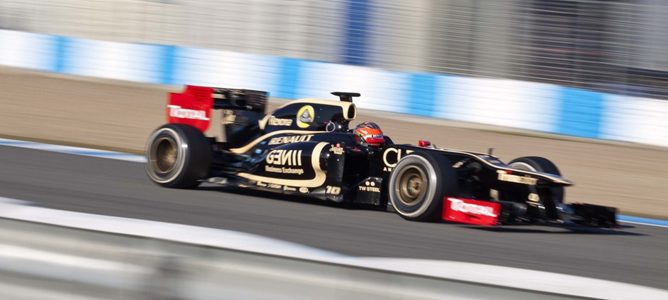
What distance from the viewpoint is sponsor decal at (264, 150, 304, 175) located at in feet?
28.5

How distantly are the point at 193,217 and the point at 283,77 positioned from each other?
363 inches

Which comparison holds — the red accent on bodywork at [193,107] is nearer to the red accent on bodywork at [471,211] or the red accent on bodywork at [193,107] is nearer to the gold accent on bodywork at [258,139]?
the gold accent on bodywork at [258,139]

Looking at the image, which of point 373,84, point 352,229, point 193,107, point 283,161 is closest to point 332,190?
point 283,161

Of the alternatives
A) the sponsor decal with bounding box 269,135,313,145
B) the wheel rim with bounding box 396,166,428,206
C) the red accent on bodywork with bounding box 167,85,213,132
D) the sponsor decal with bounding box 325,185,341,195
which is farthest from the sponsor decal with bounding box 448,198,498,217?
the red accent on bodywork with bounding box 167,85,213,132

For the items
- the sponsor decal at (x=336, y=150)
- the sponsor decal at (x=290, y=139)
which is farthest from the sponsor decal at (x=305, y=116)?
the sponsor decal at (x=336, y=150)

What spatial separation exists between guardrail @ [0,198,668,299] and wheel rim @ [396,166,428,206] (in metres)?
3.89

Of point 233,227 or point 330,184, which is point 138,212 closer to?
point 233,227

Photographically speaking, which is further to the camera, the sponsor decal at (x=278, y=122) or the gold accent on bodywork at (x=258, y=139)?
the sponsor decal at (x=278, y=122)

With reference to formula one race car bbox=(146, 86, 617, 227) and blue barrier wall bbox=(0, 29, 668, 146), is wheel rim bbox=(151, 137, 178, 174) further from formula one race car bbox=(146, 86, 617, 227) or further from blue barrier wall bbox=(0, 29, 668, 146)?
blue barrier wall bbox=(0, 29, 668, 146)

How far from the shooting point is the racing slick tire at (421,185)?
7.85m

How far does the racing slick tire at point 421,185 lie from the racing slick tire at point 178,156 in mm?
1814

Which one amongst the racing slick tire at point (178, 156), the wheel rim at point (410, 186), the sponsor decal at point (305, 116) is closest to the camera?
the wheel rim at point (410, 186)

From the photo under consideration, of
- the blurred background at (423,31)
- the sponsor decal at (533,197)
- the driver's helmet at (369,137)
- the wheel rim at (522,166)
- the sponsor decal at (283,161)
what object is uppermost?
the blurred background at (423,31)

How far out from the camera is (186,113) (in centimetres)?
995
